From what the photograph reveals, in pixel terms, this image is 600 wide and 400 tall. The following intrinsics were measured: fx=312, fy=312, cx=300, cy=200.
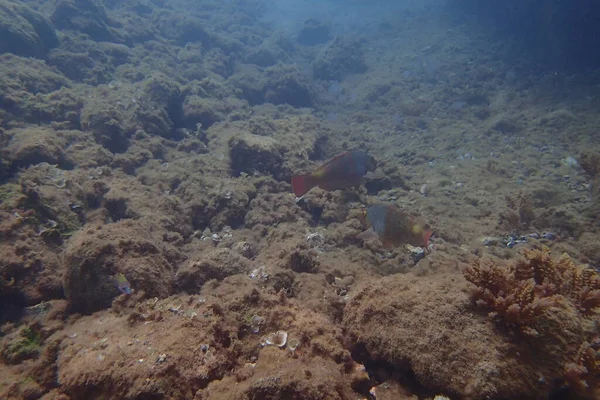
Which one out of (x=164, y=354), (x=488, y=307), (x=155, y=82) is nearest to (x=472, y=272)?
(x=488, y=307)

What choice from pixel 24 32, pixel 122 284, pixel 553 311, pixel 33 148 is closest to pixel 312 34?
pixel 24 32

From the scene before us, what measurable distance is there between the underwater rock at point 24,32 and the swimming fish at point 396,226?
16.0m

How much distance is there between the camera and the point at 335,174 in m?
5.35

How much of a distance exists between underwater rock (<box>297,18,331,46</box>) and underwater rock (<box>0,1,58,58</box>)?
23336mm

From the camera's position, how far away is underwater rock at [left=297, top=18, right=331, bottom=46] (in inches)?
1276

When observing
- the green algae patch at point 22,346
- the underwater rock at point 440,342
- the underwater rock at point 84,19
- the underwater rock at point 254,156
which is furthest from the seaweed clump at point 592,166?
the underwater rock at point 84,19

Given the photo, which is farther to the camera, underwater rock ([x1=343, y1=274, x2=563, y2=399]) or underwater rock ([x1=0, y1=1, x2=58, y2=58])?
underwater rock ([x1=0, y1=1, x2=58, y2=58])

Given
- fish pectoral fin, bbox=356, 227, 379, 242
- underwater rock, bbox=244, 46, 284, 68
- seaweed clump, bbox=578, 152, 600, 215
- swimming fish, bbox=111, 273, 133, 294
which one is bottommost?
seaweed clump, bbox=578, 152, 600, 215

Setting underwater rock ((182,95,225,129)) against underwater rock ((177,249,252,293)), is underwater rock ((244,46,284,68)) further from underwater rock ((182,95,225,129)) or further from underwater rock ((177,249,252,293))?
underwater rock ((177,249,252,293))

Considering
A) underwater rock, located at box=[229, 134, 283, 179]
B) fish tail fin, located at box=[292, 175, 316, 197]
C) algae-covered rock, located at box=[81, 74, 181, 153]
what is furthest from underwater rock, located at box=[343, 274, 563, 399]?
algae-covered rock, located at box=[81, 74, 181, 153]

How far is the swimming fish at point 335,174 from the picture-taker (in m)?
5.28

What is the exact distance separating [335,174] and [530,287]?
3415 millimetres

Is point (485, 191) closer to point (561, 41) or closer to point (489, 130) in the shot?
point (489, 130)

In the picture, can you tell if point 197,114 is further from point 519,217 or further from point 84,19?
point 84,19
